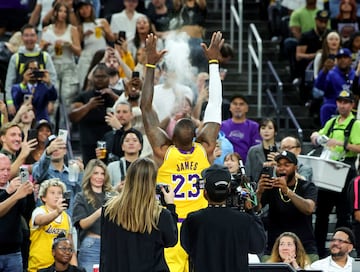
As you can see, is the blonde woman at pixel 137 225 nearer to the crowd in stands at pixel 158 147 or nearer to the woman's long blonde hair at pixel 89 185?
the crowd in stands at pixel 158 147

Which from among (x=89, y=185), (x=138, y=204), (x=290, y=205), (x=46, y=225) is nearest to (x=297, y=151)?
(x=290, y=205)

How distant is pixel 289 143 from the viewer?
52.1 ft

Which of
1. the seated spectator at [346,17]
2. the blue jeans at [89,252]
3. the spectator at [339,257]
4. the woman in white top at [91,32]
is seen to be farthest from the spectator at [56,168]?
the seated spectator at [346,17]

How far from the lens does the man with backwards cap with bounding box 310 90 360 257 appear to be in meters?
16.3

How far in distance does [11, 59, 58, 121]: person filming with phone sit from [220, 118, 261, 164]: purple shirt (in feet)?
8.37

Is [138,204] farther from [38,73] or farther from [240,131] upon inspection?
[38,73]

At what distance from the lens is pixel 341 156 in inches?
648

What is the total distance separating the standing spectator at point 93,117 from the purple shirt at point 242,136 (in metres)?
1.75

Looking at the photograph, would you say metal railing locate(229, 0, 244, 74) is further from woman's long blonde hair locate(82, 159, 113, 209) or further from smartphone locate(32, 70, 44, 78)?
woman's long blonde hair locate(82, 159, 113, 209)

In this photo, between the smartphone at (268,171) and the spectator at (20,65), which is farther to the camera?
the spectator at (20,65)

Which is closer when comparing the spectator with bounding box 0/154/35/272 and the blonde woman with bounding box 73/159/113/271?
the spectator with bounding box 0/154/35/272

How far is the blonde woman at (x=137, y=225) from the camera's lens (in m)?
10.0

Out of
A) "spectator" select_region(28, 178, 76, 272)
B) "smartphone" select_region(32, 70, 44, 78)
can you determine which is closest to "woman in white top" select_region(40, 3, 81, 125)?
"smartphone" select_region(32, 70, 44, 78)

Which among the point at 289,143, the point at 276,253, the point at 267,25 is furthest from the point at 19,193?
the point at 267,25
